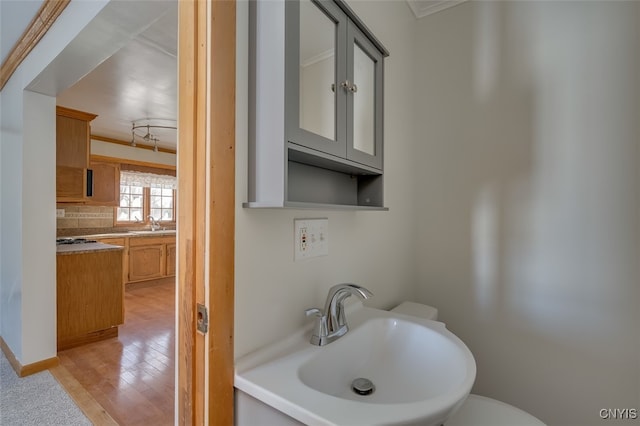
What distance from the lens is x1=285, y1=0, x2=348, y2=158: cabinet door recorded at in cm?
78

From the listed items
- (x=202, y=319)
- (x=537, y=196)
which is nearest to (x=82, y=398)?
(x=202, y=319)

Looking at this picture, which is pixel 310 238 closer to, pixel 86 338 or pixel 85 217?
pixel 86 338

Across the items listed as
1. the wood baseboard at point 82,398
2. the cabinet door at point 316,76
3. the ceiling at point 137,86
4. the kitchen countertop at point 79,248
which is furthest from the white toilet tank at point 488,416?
the kitchen countertop at point 79,248

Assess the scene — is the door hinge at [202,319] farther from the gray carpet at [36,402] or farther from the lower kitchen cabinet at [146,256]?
the lower kitchen cabinet at [146,256]

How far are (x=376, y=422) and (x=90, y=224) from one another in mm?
5400

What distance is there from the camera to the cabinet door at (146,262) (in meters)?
4.57

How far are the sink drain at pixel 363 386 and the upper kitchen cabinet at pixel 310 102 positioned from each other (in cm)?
57

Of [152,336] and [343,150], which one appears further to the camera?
[152,336]

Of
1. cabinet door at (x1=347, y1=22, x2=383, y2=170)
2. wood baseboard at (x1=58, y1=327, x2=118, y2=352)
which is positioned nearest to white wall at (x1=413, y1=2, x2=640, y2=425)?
cabinet door at (x1=347, y1=22, x2=383, y2=170)

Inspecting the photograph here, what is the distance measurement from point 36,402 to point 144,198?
3988 mm

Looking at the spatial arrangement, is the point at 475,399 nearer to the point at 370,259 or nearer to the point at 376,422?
the point at 370,259

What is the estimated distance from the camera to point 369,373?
1.03 metres

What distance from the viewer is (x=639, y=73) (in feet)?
4.28

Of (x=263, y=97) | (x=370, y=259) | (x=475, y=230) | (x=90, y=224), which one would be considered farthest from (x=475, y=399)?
(x=90, y=224)
